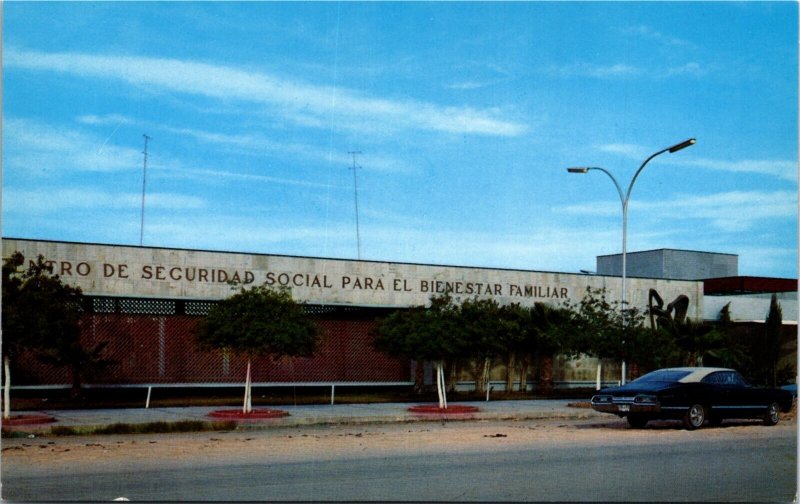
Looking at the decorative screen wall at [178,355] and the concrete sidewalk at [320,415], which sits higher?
the decorative screen wall at [178,355]

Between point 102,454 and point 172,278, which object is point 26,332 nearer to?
point 102,454

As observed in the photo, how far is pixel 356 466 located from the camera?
45.2ft

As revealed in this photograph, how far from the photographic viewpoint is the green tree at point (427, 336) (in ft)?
88.0

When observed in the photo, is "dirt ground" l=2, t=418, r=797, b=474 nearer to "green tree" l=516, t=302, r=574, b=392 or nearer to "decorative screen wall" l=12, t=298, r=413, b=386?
"decorative screen wall" l=12, t=298, r=413, b=386

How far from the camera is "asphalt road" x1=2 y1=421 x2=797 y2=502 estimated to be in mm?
11094

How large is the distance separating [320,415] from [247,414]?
1.82m

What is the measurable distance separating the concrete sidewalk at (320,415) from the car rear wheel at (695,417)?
5.14 m

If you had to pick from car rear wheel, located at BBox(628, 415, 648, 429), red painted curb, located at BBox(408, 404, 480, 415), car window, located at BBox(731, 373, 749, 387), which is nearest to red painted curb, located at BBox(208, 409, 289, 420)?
red painted curb, located at BBox(408, 404, 480, 415)

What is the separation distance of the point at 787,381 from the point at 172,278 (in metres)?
25.5

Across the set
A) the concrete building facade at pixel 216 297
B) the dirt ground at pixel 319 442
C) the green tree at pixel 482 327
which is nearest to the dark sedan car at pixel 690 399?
the dirt ground at pixel 319 442

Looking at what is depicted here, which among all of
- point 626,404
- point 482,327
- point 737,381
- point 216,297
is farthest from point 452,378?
point 626,404

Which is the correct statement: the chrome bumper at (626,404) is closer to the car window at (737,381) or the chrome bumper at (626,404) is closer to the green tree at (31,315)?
the car window at (737,381)

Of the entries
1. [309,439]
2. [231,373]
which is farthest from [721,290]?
[309,439]

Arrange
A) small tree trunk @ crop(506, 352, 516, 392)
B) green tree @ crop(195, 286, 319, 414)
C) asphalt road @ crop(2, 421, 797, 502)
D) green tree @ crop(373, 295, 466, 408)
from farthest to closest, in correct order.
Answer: small tree trunk @ crop(506, 352, 516, 392), green tree @ crop(373, 295, 466, 408), green tree @ crop(195, 286, 319, 414), asphalt road @ crop(2, 421, 797, 502)
